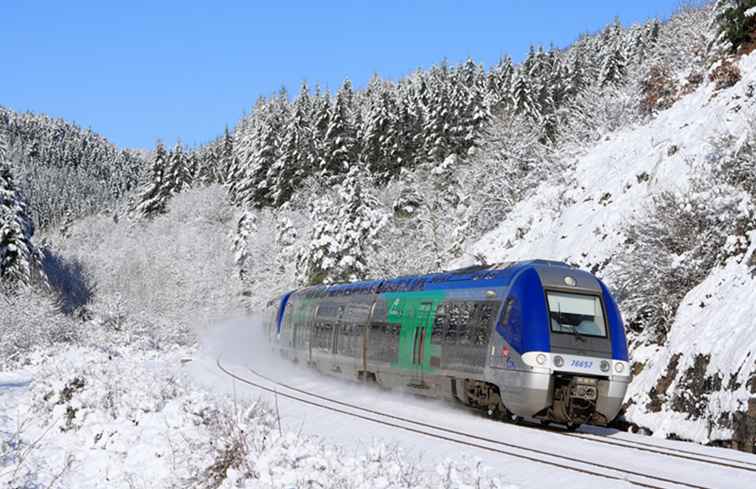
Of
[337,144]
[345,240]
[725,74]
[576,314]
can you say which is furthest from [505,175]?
[337,144]

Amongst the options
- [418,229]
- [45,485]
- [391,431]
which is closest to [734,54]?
[391,431]

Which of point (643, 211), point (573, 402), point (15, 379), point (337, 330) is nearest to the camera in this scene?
point (573, 402)

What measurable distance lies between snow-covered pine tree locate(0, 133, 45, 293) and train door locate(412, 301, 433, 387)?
3358 cm

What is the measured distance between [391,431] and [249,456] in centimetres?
365

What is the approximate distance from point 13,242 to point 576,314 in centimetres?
4145

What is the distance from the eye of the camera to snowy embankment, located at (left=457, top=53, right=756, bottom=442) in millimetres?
12547

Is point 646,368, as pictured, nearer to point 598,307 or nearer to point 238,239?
point 598,307

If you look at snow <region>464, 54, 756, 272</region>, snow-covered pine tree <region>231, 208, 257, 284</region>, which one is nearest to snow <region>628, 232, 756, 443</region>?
snow <region>464, 54, 756, 272</region>

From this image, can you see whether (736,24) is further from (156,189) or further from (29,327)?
(156,189)

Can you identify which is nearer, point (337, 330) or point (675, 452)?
point (675, 452)

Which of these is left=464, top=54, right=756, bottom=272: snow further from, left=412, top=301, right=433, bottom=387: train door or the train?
left=412, top=301, right=433, bottom=387: train door

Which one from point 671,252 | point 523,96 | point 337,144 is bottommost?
point 671,252

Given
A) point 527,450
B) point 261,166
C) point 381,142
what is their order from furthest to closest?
point 381,142
point 261,166
point 527,450

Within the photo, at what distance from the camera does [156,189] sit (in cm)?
9025
